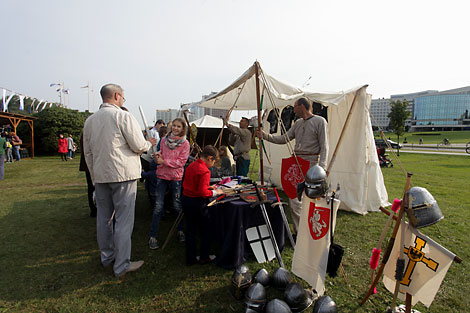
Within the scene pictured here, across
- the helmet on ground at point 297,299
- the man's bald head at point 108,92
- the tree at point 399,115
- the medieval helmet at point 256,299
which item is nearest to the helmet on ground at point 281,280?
the helmet on ground at point 297,299

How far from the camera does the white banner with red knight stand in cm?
219

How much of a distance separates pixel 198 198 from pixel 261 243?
974mm

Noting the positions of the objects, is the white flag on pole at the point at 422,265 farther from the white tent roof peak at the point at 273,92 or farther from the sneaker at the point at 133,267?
the sneaker at the point at 133,267

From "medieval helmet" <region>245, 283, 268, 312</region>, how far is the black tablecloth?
726 mm

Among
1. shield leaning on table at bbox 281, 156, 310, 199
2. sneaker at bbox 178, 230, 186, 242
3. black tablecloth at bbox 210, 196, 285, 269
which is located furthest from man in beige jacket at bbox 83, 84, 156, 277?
shield leaning on table at bbox 281, 156, 310, 199

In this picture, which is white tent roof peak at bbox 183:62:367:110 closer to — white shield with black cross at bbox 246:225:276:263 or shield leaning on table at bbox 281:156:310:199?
shield leaning on table at bbox 281:156:310:199

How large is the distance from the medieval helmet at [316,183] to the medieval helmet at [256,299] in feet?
3.09

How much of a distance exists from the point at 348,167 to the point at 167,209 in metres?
3.86

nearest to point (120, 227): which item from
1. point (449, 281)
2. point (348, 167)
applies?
point (449, 281)

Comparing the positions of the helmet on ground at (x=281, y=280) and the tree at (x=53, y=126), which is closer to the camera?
the helmet on ground at (x=281, y=280)

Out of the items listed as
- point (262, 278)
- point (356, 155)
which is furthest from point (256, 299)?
point (356, 155)

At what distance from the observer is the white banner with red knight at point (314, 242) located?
219 cm

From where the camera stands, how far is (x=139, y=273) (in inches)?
113

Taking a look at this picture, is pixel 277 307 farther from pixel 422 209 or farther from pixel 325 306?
pixel 422 209
